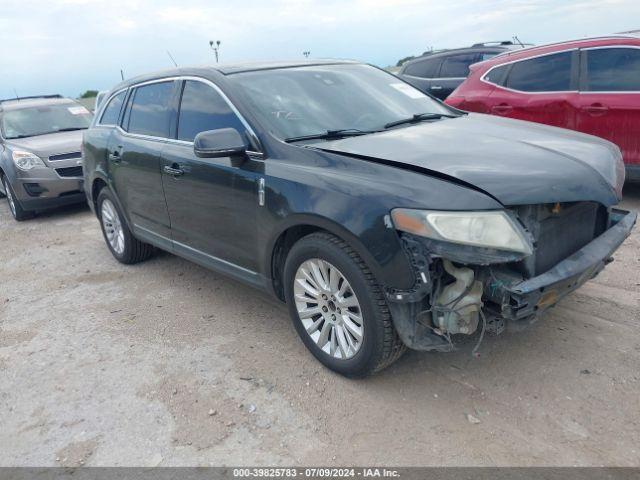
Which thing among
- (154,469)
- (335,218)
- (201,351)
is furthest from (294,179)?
(154,469)

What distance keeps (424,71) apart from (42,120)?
22.1ft

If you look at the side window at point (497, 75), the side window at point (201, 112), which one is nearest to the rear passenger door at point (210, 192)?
the side window at point (201, 112)

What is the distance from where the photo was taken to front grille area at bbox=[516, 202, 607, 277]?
104 inches

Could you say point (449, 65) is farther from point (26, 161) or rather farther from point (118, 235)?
point (26, 161)

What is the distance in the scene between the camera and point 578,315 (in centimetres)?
355

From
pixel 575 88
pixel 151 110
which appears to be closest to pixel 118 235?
pixel 151 110

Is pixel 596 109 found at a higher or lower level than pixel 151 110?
lower

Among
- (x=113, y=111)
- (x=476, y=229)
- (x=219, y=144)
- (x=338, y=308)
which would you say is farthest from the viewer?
(x=113, y=111)

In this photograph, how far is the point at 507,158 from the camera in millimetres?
2816

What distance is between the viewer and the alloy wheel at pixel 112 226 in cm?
535

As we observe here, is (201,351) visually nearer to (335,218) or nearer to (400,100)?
(335,218)

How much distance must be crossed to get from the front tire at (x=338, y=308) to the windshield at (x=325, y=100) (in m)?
0.82

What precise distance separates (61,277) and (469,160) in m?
4.28

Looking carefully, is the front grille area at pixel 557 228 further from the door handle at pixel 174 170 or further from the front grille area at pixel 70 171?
the front grille area at pixel 70 171
